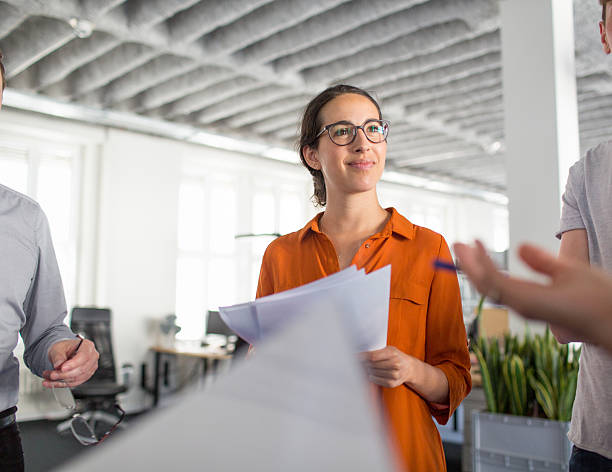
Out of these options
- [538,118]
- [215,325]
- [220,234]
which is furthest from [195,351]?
[538,118]

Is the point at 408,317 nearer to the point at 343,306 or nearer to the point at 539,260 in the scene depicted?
the point at 343,306

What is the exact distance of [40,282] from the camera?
1.52 meters

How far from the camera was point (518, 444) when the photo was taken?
94.7 inches

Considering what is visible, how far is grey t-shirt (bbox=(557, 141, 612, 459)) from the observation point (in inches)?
43.6

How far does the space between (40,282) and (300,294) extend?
108 centimetres

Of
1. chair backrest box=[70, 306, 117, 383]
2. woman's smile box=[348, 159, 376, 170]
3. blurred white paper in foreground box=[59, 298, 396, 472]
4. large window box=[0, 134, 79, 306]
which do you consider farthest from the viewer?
large window box=[0, 134, 79, 306]

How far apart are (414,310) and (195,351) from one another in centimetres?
611

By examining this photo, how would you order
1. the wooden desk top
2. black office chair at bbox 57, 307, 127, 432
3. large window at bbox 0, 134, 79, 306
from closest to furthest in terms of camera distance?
black office chair at bbox 57, 307, 127, 432
the wooden desk top
large window at bbox 0, 134, 79, 306

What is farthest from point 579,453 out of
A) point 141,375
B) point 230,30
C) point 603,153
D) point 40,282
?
point 141,375

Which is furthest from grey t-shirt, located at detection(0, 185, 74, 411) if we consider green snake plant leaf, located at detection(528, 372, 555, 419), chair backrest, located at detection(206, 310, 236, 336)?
chair backrest, located at detection(206, 310, 236, 336)

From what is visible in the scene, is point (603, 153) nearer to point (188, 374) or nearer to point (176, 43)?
point (176, 43)

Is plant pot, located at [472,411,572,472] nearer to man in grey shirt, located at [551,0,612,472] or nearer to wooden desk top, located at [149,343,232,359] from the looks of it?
man in grey shirt, located at [551,0,612,472]

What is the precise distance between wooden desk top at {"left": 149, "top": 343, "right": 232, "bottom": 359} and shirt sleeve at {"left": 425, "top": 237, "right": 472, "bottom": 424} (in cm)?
534

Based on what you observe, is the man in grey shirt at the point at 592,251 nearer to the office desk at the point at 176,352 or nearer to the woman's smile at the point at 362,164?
the woman's smile at the point at 362,164
